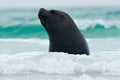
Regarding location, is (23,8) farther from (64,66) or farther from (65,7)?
(64,66)

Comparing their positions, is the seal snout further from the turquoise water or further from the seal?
the turquoise water

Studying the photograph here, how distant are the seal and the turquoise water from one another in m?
9.74

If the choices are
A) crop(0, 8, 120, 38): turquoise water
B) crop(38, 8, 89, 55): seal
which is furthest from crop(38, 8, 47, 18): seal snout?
crop(0, 8, 120, 38): turquoise water

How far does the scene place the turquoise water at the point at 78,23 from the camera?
1830 centimetres

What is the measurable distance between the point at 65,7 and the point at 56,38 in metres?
18.0

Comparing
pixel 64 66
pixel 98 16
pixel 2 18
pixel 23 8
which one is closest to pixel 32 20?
pixel 2 18

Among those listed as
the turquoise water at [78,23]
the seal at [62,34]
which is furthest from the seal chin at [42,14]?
the turquoise water at [78,23]

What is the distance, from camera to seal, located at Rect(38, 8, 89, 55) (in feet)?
24.3

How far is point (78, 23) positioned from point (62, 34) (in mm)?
12617

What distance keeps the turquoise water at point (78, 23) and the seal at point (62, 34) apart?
9.74 meters

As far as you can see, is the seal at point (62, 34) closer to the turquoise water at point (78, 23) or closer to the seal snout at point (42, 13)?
the seal snout at point (42, 13)

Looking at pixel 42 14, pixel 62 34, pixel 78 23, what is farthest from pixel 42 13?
pixel 78 23

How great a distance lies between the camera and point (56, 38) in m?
7.45

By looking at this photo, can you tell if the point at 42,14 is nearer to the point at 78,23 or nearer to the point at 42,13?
the point at 42,13
